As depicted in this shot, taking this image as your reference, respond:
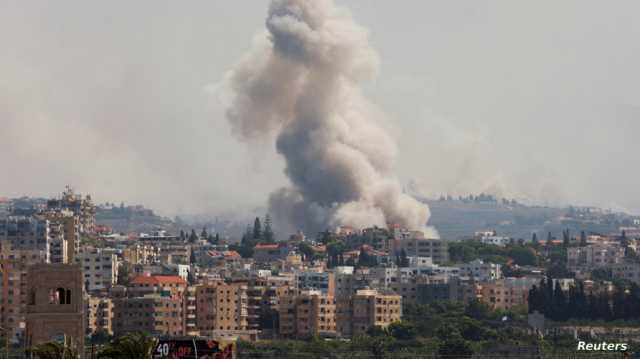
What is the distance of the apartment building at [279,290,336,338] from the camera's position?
144m

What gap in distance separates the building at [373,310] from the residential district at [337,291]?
0.35 ft

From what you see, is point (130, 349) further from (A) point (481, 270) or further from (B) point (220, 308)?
(A) point (481, 270)

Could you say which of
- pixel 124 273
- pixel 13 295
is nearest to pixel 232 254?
pixel 124 273

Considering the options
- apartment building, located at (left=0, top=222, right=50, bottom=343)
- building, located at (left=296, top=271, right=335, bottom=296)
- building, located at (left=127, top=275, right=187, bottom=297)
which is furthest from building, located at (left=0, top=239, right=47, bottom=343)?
building, located at (left=296, top=271, right=335, bottom=296)

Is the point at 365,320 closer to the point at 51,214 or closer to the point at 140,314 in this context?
the point at 140,314

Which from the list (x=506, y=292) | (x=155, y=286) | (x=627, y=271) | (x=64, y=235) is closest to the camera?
(x=155, y=286)

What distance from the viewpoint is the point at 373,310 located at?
14712 cm

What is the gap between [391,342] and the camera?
423ft

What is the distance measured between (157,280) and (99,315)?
1251 cm

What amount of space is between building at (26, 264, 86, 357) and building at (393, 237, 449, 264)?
128 m

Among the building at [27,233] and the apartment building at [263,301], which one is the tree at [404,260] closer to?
the apartment building at [263,301]

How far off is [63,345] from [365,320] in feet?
297

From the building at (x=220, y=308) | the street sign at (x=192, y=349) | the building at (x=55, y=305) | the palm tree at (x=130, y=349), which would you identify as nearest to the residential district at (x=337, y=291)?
the building at (x=220, y=308)

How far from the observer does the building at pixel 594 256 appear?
189500 mm
